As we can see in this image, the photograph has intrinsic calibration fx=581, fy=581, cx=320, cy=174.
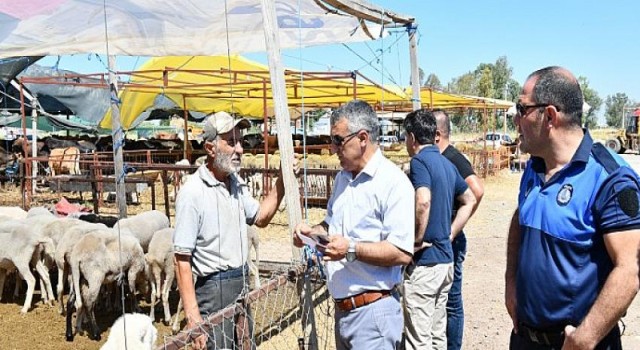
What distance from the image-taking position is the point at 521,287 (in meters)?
2.30

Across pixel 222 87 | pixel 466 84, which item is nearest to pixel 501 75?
pixel 466 84

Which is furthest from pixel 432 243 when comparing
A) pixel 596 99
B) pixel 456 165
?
pixel 596 99

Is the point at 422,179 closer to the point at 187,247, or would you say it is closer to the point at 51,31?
the point at 187,247

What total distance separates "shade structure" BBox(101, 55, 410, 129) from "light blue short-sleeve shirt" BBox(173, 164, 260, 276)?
6903 millimetres

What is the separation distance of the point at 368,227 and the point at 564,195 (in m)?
0.91

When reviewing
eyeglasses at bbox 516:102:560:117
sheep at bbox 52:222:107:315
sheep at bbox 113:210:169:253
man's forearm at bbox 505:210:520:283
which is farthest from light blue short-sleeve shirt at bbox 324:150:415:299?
sheep at bbox 113:210:169:253

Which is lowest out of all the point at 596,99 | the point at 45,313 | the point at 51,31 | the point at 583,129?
the point at 45,313

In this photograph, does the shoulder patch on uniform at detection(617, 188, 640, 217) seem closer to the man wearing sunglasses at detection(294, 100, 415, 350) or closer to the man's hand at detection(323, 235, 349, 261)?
the man wearing sunglasses at detection(294, 100, 415, 350)

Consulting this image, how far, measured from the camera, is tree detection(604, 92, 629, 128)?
9495 cm

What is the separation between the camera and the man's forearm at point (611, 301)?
193 cm

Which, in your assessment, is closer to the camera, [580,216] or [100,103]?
[580,216]

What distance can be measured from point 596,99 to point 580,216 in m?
108

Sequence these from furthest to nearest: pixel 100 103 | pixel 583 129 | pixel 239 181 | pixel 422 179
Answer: pixel 100 103 < pixel 422 179 < pixel 239 181 < pixel 583 129

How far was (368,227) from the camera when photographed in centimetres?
272
